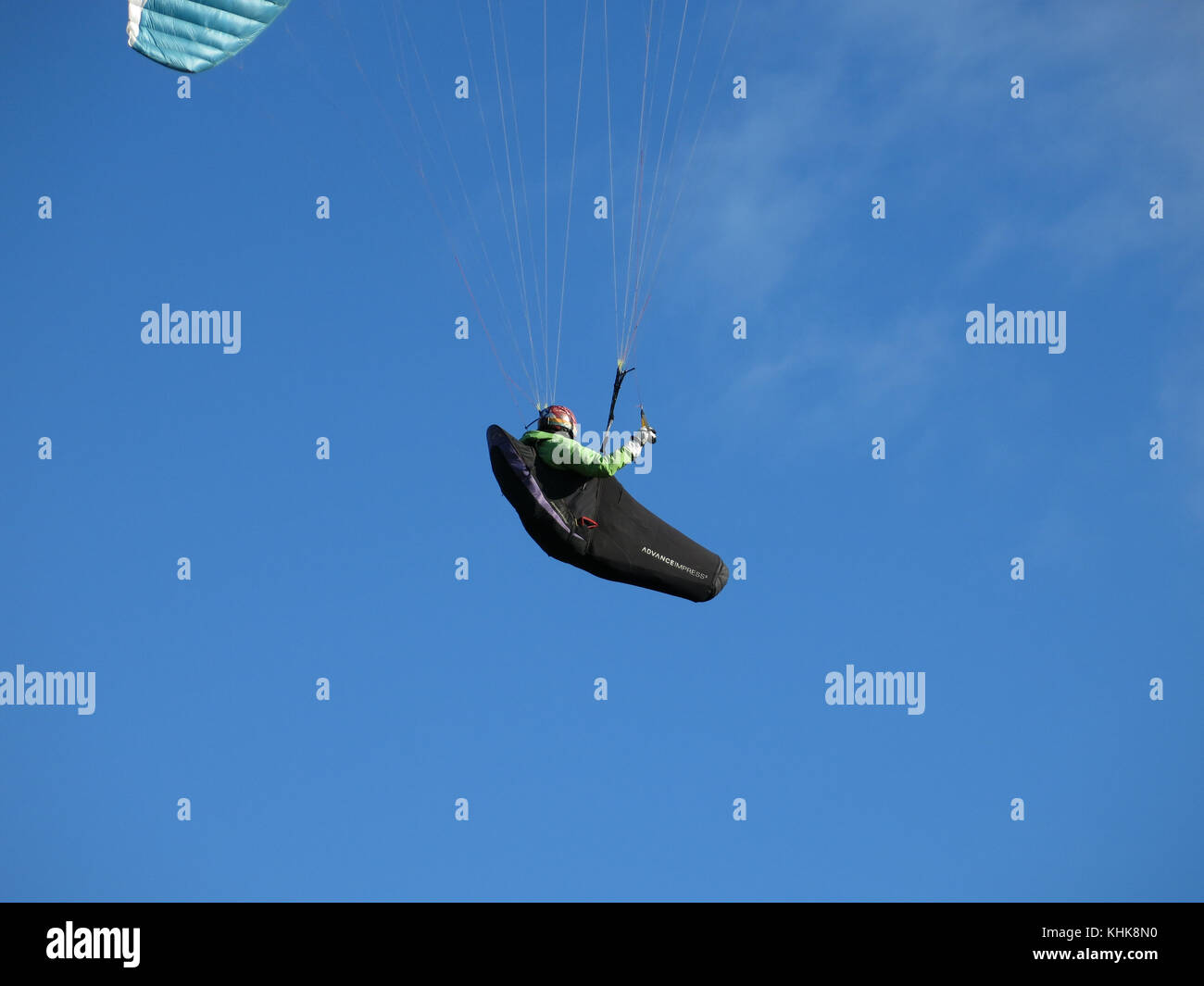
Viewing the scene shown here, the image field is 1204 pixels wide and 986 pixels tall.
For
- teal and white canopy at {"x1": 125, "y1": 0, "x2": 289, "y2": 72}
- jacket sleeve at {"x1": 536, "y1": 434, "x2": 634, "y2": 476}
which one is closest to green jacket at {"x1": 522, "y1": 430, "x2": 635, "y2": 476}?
jacket sleeve at {"x1": 536, "y1": 434, "x2": 634, "y2": 476}

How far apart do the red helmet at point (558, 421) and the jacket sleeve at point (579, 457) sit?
19cm

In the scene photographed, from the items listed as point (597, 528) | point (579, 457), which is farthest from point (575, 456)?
point (597, 528)

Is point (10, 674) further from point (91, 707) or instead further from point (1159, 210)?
point (1159, 210)

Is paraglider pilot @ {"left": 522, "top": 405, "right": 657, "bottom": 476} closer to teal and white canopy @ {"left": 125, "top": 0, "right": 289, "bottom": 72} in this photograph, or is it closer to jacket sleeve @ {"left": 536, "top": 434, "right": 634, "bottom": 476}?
→ jacket sleeve @ {"left": 536, "top": 434, "right": 634, "bottom": 476}

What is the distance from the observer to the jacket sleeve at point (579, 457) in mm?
15484

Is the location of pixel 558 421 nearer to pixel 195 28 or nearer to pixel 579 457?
pixel 579 457

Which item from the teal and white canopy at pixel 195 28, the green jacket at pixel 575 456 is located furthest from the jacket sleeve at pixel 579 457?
the teal and white canopy at pixel 195 28

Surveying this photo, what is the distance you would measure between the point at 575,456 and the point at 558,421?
487 mm

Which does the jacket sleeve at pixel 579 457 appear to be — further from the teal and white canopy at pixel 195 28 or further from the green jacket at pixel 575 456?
the teal and white canopy at pixel 195 28

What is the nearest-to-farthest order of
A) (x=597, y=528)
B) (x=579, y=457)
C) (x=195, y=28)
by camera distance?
(x=579, y=457)
(x=597, y=528)
(x=195, y=28)

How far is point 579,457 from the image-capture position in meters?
15.5
